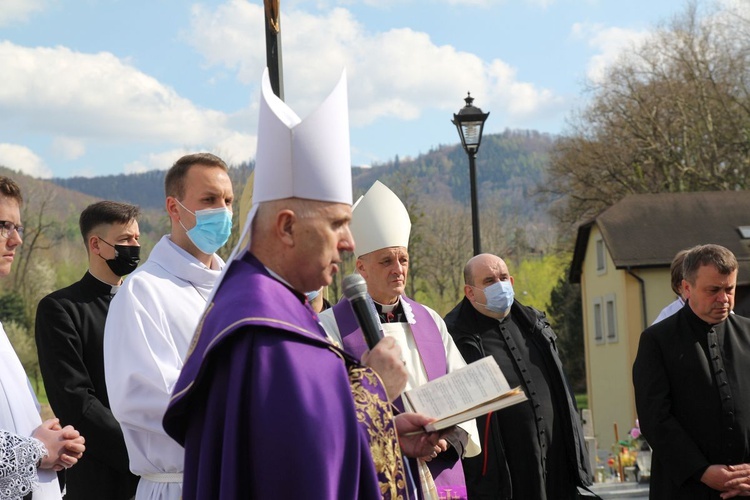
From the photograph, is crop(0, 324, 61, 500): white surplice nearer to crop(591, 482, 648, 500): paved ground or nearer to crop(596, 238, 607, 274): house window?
crop(591, 482, 648, 500): paved ground

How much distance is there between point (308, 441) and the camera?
119 inches

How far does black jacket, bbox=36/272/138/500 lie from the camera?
5680 mm

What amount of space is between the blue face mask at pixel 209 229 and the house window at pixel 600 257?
4135 centimetres

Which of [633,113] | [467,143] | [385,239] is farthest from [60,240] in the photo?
[385,239]

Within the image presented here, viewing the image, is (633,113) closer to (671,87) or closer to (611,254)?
(671,87)

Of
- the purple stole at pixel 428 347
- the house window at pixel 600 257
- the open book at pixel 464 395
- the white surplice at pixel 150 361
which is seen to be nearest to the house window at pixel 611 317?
the house window at pixel 600 257

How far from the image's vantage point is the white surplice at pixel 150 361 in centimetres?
450

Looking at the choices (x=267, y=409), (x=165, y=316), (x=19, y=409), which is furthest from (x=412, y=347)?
(x=267, y=409)

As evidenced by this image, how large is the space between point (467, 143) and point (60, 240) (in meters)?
57.3

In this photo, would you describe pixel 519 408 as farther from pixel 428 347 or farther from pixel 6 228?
pixel 6 228

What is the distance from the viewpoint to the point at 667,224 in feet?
140

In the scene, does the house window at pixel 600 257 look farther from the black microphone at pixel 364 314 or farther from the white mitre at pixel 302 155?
the white mitre at pixel 302 155

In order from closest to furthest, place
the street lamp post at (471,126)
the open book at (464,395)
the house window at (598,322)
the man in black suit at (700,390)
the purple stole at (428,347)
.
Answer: the open book at (464,395) → the purple stole at (428,347) → the man in black suit at (700,390) → the street lamp post at (471,126) → the house window at (598,322)

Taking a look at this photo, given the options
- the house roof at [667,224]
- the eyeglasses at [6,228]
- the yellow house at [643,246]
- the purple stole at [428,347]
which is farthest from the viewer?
the house roof at [667,224]
